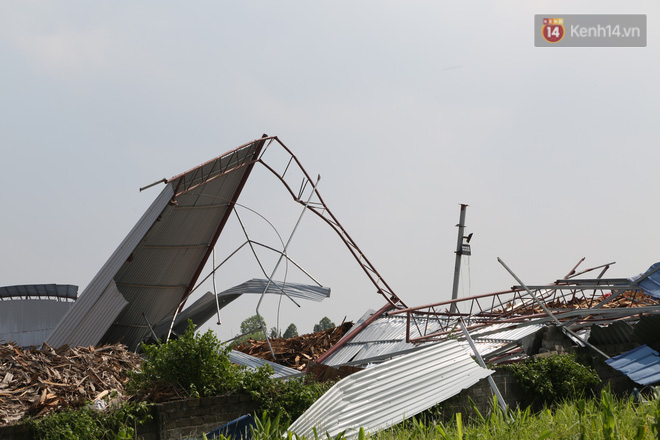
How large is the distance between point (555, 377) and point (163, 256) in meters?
11.2

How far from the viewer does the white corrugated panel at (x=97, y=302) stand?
649 inches

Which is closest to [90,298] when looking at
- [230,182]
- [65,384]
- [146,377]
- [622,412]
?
[230,182]

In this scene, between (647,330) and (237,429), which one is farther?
(647,330)

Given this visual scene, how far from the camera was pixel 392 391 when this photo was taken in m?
9.52

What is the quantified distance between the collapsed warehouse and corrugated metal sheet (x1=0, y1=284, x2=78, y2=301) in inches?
391

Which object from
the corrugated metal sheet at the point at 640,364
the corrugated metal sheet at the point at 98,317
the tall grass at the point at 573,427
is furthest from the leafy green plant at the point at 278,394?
the corrugated metal sheet at the point at 98,317

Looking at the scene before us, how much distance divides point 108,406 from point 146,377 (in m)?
1.03

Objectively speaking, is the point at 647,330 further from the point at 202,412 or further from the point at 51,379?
the point at 51,379

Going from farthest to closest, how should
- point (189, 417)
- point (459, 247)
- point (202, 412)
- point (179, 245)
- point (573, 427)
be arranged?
point (459, 247)
point (179, 245)
point (202, 412)
point (189, 417)
point (573, 427)

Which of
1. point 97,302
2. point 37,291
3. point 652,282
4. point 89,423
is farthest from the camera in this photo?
point 37,291

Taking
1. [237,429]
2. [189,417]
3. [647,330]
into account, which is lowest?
[237,429]

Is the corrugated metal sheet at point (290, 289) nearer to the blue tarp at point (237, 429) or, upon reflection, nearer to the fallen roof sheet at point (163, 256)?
the fallen roof sheet at point (163, 256)

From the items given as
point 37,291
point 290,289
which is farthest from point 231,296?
point 37,291

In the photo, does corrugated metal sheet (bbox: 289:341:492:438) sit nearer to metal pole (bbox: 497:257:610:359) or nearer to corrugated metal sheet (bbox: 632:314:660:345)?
metal pole (bbox: 497:257:610:359)
